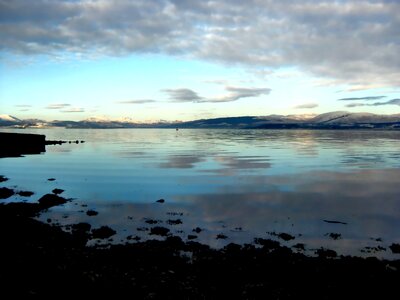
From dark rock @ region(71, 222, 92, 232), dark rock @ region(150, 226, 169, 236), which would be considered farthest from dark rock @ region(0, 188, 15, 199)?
dark rock @ region(150, 226, 169, 236)

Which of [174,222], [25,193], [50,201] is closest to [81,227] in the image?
[174,222]

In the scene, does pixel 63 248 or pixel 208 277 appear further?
pixel 63 248

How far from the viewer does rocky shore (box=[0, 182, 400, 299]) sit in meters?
15.7

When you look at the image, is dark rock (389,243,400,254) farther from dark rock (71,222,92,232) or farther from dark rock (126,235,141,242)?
dark rock (71,222,92,232)

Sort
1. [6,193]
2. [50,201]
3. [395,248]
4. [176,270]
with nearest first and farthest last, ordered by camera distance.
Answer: [176,270]
[395,248]
[50,201]
[6,193]

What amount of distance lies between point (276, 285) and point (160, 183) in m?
34.9

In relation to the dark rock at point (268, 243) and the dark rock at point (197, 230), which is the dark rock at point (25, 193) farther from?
the dark rock at point (268, 243)

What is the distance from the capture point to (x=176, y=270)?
18.9 m

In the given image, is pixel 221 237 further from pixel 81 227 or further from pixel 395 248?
pixel 395 248

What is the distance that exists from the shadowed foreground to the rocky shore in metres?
0.04

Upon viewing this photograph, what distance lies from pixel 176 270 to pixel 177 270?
0.18 ft

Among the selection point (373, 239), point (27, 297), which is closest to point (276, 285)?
point (27, 297)

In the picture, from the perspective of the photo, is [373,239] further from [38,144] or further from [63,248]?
[38,144]

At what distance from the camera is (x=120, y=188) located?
46500 mm
